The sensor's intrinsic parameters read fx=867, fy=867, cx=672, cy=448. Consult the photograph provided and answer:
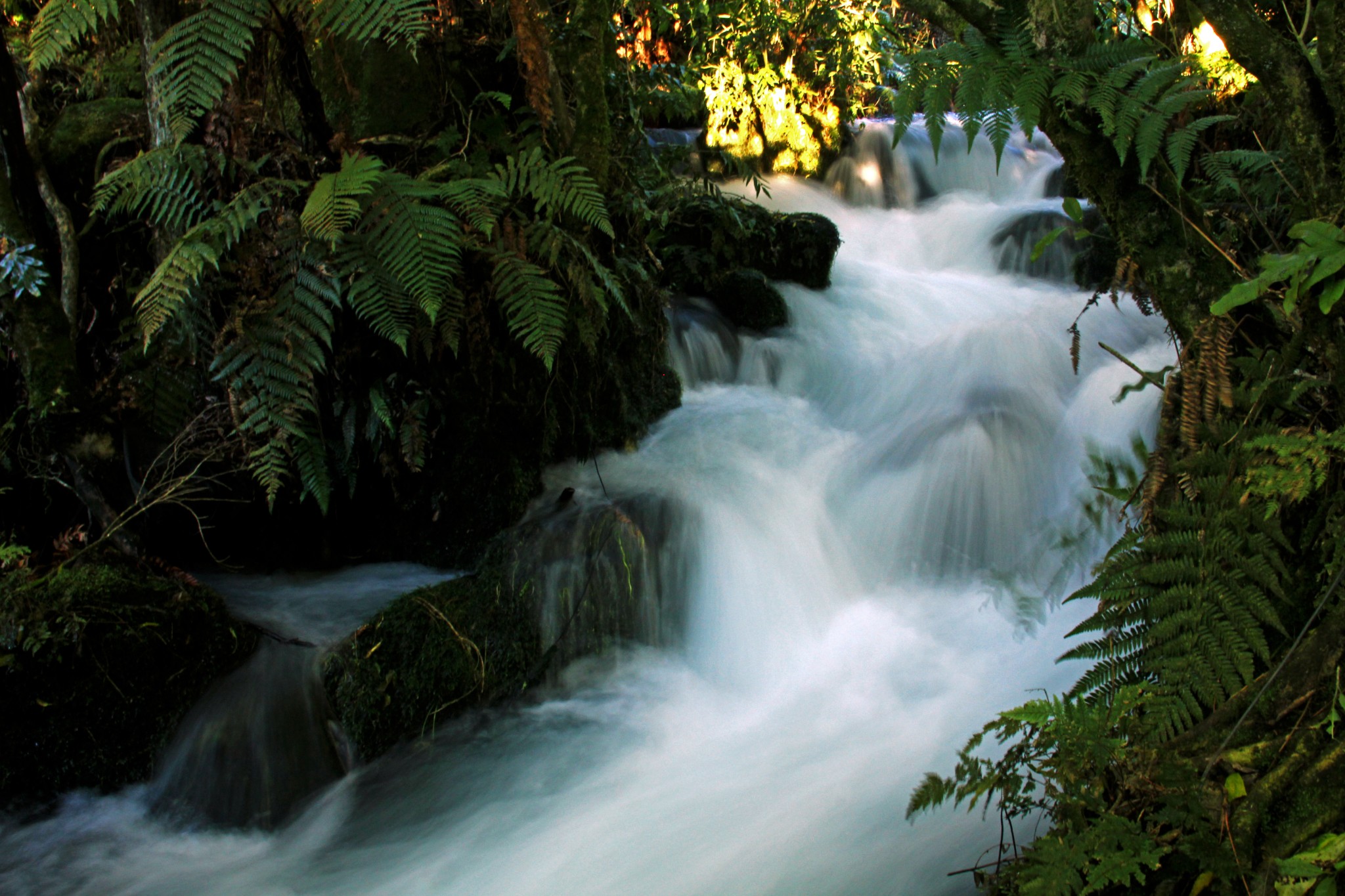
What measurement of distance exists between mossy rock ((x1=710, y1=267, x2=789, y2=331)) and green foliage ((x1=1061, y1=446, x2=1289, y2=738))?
476 centimetres

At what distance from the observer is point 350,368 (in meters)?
3.44

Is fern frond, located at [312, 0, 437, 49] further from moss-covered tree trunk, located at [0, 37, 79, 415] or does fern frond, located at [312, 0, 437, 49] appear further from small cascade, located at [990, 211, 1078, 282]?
small cascade, located at [990, 211, 1078, 282]

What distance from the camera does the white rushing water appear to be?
2635 millimetres

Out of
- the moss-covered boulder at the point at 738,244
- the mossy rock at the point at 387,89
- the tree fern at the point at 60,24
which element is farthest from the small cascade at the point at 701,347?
the tree fern at the point at 60,24

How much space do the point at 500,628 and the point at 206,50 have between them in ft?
7.34

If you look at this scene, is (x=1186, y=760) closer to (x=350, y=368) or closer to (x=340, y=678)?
(x=340, y=678)

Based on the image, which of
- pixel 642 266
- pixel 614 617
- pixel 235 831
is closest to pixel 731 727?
pixel 614 617

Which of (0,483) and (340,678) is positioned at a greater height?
(0,483)

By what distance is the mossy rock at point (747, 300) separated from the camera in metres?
6.53

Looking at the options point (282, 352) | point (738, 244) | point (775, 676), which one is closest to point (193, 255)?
point (282, 352)

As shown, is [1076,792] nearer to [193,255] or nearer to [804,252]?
[193,255]

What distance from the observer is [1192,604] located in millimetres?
1769

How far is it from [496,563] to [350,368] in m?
0.98

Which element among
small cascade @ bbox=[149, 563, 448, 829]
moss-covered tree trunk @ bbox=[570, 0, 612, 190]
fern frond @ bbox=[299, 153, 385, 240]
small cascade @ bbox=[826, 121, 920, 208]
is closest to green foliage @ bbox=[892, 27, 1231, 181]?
fern frond @ bbox=[299, 153, 385, 240]
